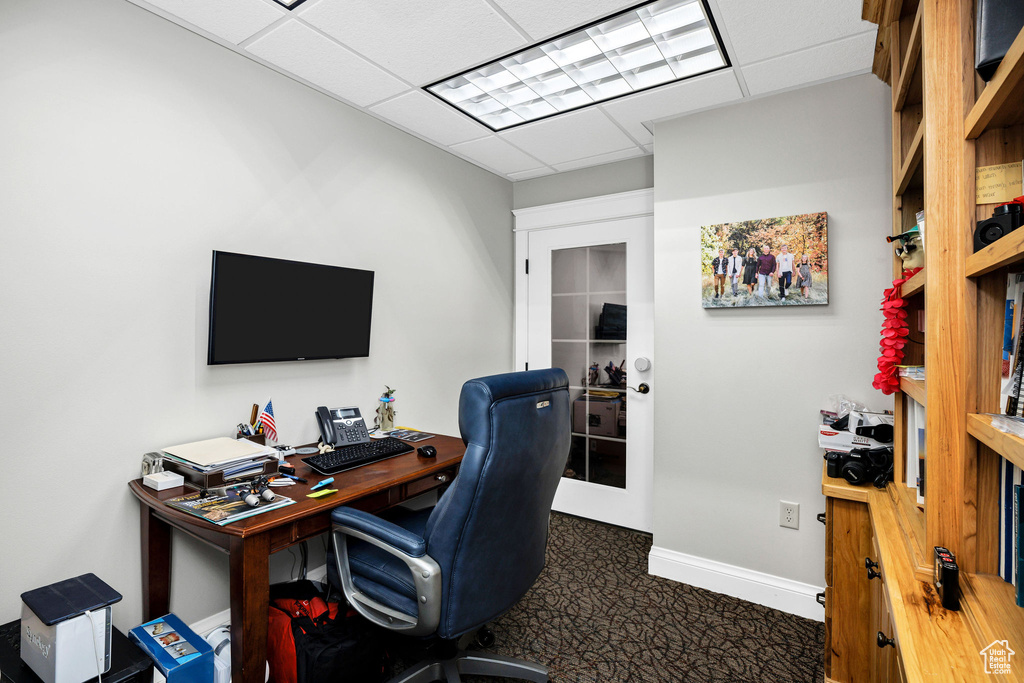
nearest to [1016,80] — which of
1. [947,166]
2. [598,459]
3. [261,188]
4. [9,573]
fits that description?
[947,166]

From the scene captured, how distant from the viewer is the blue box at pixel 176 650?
1.50 metres

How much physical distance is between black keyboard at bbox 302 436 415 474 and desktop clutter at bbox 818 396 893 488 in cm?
174

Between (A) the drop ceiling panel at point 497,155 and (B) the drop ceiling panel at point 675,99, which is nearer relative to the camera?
(B) the drop ceiling panel at point 675,99

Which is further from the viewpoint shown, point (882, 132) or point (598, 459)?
point (598, 459)

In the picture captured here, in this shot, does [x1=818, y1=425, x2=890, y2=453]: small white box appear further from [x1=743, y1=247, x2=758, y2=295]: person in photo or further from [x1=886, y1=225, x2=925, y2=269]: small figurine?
[x1=886, y1=225, x2=925, y2=269]: small figurine

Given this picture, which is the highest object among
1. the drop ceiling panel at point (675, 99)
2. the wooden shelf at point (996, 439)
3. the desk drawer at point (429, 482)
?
the drop ceiling panel at point (675, 99)

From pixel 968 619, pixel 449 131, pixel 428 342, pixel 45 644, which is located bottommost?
pixel 45 644

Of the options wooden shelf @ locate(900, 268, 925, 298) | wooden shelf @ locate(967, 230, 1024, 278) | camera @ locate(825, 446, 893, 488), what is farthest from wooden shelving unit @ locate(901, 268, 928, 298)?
camera @ locate(825, 446, 893, 488)

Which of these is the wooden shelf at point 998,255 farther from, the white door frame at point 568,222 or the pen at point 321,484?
the white door frame at point 568,222

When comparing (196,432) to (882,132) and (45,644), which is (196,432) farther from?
(882,132)

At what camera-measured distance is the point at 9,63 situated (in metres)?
1.52

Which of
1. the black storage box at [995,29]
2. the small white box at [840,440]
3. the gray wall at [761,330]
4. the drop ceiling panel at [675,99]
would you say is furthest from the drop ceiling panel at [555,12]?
the small white box at [840,440]

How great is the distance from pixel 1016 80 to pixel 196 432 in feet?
8.22

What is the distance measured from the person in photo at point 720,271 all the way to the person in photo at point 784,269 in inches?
9.4
